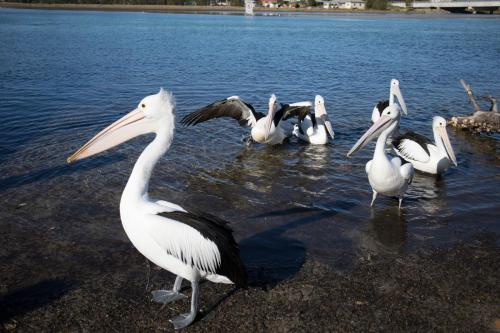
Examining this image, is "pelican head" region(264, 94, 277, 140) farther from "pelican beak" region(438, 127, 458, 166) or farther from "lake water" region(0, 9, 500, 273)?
"pelican beak" region(438, 127, 458, 166)

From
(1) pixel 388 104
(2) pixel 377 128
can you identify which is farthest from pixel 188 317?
(1) pixel 388 104

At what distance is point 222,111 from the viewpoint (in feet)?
25.3

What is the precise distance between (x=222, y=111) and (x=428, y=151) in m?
3.23

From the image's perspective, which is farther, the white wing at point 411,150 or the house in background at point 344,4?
the house in background at point 344,4

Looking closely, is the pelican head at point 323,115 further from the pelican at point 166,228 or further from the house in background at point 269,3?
the house in background at point 269,3

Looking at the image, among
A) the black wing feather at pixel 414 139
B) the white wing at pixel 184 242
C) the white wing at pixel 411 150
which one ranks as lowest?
the white wing at pixel 411 150

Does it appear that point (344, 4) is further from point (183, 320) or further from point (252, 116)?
point (183, 320)

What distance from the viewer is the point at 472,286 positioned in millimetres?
3605

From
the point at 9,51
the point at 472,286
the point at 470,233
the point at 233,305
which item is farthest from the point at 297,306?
the point at 9,51

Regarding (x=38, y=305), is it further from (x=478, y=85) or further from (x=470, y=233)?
(x=478, y=85)

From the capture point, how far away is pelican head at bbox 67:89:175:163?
3.33 meters

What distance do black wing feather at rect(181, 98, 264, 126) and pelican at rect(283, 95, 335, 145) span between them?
666mm

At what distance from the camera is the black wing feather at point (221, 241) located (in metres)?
3.09

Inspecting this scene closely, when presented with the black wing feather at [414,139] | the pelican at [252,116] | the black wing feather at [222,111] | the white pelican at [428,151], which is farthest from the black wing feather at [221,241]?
the black wing feather at [222,111]
